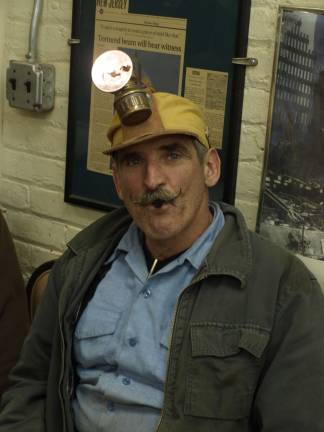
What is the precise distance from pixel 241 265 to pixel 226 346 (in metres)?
0.15

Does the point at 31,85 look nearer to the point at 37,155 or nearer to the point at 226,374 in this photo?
the point at 37,155

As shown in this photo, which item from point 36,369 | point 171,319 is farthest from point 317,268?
point 36,369

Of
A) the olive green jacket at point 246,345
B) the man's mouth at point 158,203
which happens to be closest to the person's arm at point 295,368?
the olive green jacket at point 246,345

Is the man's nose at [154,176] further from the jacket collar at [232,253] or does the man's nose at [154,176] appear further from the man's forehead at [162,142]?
the jacket collar at [232,253]

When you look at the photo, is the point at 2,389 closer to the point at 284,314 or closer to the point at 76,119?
the point at 76,119

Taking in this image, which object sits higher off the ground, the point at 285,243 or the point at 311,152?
the point at 311,152

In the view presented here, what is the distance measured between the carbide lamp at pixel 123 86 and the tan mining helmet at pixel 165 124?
0.05 ft

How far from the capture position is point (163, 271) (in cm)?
135

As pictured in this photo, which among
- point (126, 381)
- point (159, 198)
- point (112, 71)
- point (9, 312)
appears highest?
point (112, 71)

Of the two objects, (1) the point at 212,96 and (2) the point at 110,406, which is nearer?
(2) the point at 110,406

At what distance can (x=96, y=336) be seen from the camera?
138 cm

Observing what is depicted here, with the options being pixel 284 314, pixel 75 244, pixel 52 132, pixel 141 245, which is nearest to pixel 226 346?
pixel 284 314

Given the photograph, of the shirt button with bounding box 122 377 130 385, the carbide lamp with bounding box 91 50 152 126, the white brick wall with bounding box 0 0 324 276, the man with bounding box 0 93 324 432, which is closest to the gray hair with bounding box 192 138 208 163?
the man with bounding box 0 93 324 432

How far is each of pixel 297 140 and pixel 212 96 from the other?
244 mm
